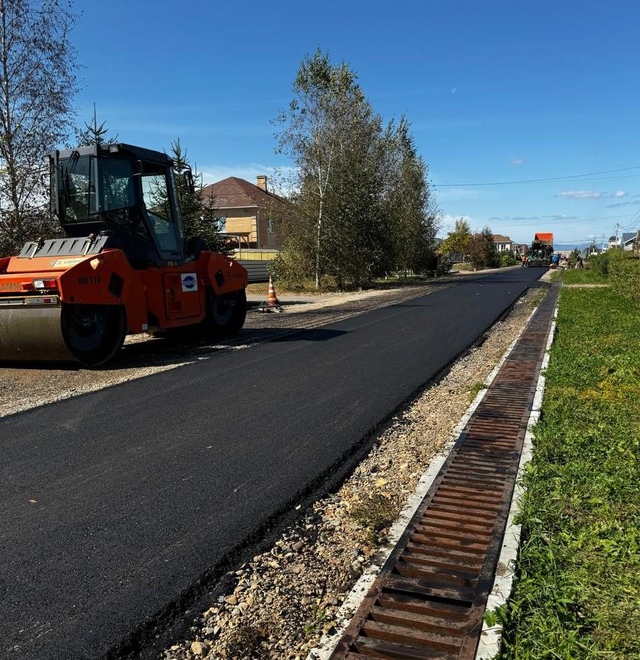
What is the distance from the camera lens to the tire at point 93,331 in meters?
8.42

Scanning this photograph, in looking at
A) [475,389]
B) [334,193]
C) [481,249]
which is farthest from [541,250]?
[475,389]

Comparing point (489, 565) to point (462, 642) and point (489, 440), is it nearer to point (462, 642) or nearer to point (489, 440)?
point (462, 642)

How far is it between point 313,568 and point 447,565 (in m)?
0.72

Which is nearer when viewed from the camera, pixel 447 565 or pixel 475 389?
pixel 447 565

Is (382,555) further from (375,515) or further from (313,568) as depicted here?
(375,515)

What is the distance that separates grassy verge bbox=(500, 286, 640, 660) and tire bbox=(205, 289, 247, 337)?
6.95m

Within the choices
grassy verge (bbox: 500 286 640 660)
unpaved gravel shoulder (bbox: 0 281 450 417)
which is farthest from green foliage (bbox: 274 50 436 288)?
grassy verge (bbox: 500 286 640 660)

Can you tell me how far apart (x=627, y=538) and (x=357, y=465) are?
2093 mm

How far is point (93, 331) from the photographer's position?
889cm

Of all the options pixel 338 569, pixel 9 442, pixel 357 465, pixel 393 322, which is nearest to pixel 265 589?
pixel 338 569

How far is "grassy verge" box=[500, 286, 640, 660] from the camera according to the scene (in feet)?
8.03

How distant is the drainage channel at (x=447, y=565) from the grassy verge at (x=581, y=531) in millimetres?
182

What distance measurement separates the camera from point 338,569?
10.6 feet

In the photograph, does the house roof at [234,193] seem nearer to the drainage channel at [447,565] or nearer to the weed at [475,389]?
the weed at [475,389]
